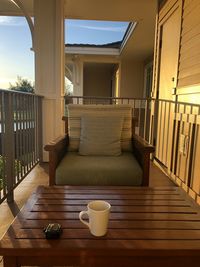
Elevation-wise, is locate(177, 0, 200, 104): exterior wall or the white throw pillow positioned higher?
locate(177, 0, 200, 104): exterior wall

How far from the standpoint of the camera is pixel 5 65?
42.1ft

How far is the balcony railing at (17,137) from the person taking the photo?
6.31ft

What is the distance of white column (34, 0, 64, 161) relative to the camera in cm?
315

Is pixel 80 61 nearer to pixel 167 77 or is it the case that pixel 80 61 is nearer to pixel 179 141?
pixel 167 77

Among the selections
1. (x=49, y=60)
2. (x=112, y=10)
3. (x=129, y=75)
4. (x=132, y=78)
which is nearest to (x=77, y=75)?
(x=129, y=75)

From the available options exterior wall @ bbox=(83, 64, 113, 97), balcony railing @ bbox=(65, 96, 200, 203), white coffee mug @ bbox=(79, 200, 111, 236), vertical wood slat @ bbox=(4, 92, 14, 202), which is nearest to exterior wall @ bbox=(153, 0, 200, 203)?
balcony railing @ bbox=(65, 96, 200, 203)

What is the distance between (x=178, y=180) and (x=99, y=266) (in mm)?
1980

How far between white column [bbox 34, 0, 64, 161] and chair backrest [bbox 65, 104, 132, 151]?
1.08 metres

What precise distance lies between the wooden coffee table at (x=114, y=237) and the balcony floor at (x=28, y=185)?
72cm

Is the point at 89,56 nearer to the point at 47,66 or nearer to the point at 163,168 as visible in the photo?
the point at 47,66

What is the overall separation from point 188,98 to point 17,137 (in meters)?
1.77

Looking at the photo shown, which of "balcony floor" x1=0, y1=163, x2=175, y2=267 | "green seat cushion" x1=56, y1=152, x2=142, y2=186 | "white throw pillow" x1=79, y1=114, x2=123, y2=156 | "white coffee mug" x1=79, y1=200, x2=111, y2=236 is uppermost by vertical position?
"white throw pillow" x1=79, y1=114, x2=123, y2=156

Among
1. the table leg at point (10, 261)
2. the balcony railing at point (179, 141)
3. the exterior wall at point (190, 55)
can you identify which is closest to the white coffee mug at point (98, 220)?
the table leg at point (10, 261)

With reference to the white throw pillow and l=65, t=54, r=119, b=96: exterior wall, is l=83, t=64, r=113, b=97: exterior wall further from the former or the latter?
the white throw pillow
